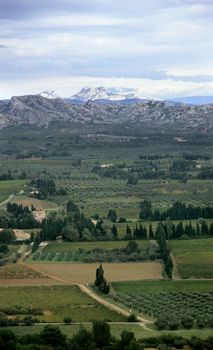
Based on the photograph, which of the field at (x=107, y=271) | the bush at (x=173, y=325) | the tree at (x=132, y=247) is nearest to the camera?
the bush at (x=173, y=325)

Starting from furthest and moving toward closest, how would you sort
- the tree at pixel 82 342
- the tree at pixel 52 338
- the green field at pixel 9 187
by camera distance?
the green field at pixel 9 187 → the tree at pixel 52 338 → the tree at pixel 82 342

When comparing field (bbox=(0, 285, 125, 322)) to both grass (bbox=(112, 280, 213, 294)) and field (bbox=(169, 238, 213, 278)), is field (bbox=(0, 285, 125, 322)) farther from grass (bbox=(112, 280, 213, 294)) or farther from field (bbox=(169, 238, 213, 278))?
field (bbox=(169, 238, 213, 278))

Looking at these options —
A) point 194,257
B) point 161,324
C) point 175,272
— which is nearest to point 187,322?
point 161,324

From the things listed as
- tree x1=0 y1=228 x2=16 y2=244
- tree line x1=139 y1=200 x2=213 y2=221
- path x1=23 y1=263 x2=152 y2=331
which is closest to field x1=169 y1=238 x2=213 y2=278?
path x1=23 y1=263 x2=152 y2=331

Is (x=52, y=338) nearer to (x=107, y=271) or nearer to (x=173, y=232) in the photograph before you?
(x=107, y=271)

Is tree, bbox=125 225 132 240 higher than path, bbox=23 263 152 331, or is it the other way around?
tree, bbox=125 225 132 240

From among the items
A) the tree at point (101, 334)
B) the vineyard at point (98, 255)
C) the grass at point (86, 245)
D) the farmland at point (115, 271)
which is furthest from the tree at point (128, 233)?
the tree at point (101, 334)

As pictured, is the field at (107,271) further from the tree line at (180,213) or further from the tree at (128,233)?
the tree line at (180,213)
